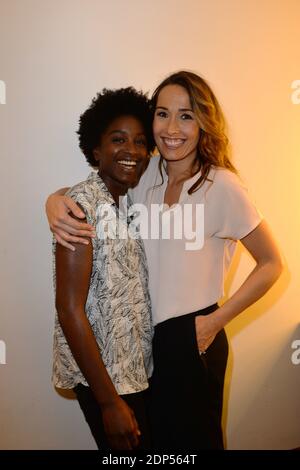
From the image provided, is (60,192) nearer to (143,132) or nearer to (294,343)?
(143,132)

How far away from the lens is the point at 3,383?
174 cm

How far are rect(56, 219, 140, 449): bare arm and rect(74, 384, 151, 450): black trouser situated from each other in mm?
72

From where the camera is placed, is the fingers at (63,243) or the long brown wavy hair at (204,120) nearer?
the fingers at (63,243)

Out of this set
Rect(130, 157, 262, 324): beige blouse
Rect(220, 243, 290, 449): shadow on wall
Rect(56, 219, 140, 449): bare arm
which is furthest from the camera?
Rect(220, 243, 290, 449): shadow on wall

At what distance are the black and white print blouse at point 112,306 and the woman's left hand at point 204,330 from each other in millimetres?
186

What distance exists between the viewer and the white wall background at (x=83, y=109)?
160 cm

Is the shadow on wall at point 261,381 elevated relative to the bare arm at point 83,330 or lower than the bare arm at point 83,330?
lower

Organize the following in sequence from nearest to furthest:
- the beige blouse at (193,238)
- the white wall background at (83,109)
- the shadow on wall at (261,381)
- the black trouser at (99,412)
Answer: the black trouser at (99,412), the beige blouse at (193,238), the white wall background at (83,109), the shadow on wall at (261,381)

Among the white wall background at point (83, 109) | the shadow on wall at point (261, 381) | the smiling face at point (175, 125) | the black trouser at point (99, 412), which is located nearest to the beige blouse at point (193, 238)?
the smiling face at point (175, 125)

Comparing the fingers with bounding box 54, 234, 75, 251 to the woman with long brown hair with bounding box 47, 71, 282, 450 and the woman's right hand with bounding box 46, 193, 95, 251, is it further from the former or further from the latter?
the woman with long brown hair with bounding box 47, 71, 282, 450

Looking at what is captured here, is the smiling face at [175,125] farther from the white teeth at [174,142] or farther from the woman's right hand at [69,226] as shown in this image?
the woman's right hand at [69,226]

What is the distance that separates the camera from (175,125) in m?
1.35

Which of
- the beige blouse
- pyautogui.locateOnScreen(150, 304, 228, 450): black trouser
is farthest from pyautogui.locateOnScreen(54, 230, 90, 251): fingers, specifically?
pyautogui.locateOnScreen(150, 304, 228, 450): black trouser

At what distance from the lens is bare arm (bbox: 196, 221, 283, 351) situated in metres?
1.34
